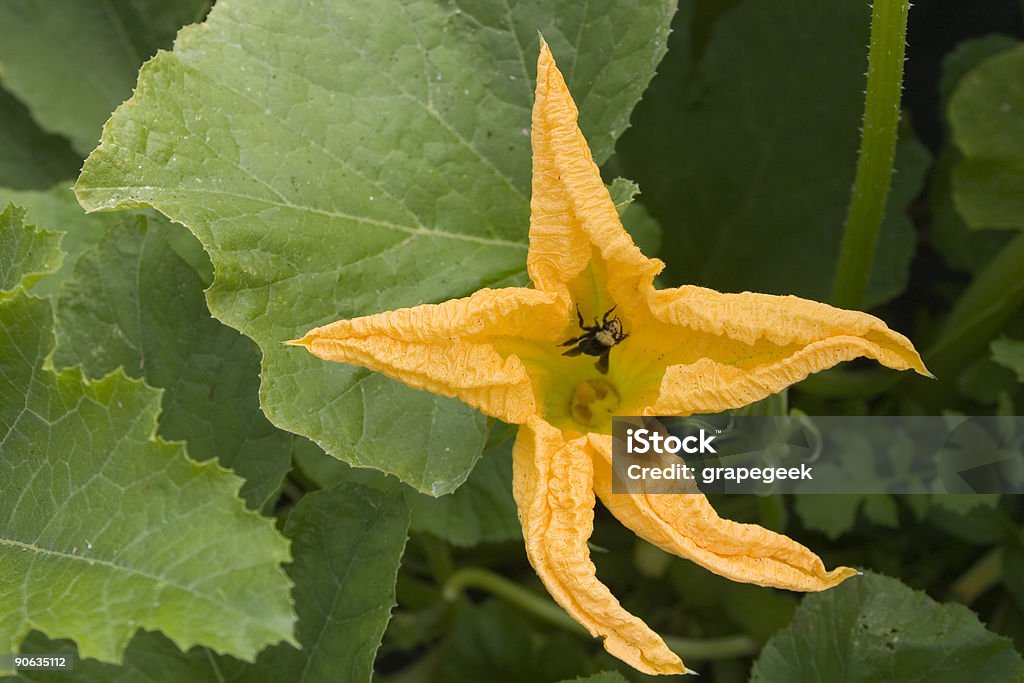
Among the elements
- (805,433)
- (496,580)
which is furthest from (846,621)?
(496,580)

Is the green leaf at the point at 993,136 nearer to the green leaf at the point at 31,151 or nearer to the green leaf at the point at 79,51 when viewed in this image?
the green leaf at the point at 79,51

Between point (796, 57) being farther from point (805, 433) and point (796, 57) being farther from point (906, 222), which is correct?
point (805, 433)

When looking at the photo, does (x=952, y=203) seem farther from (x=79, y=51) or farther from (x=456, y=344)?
(x=79, y=51)

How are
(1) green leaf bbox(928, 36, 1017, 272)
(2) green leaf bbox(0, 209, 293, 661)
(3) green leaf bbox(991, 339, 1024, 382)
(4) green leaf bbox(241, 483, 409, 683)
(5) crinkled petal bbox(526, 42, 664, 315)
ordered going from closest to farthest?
(2) green leaf bbox(0, 209, 293, 661) → (5) crinkled petal bbox(526, 42, 664, 315) → (4) green leaf bbox(241, 483, 409, 683) → (3) green leaf bbox(991, 339, 1024, 382) → (1) green leaf bbox(928, 36, 1017, 272)

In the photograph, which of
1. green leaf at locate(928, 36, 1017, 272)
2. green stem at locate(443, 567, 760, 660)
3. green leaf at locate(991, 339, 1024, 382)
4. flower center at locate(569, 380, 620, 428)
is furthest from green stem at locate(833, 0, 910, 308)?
green stem at locate(443, 567, 760, 660)

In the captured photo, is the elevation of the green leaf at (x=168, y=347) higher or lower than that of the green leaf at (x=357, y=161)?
lower

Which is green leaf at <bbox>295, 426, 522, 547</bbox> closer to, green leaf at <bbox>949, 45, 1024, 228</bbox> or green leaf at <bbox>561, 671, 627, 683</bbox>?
green leaf at <bbox>561, 671, 627, 683</bbox>

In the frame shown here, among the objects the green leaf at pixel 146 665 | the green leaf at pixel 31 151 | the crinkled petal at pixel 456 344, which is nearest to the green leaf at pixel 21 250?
the crinkled petal at pixel 456 344
